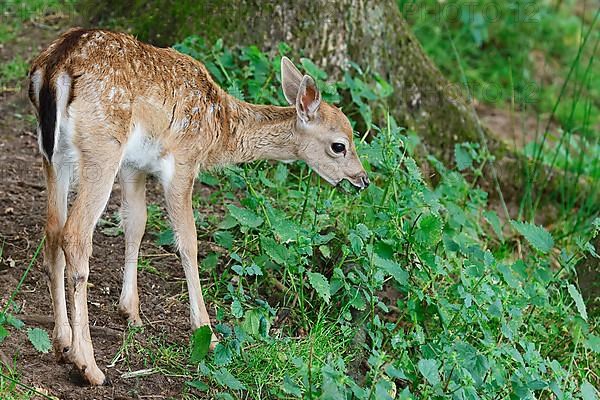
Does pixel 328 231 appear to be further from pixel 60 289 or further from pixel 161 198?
pixel 60 289

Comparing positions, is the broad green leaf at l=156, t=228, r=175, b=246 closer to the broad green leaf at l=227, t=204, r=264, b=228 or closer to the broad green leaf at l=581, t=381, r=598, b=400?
the broad green leaf at l=227, t=204, r=264, b=228

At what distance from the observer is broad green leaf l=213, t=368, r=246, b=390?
13.5 ft

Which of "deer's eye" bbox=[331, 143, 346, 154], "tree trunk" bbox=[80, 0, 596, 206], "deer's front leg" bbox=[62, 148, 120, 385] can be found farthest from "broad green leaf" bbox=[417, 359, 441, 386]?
"tree trunk" bbox=[80, 0, 596, 206]

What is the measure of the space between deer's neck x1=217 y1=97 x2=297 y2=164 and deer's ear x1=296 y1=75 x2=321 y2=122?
75 mm

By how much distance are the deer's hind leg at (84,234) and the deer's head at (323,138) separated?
125cm

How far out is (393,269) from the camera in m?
4.70

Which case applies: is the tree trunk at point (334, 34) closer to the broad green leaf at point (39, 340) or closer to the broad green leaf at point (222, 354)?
the broad green leaf at point (222, 354)

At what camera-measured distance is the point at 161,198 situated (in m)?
5.85

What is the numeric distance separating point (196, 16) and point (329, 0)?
86cm

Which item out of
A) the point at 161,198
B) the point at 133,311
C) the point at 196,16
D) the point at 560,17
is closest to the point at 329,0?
the point at 196,16

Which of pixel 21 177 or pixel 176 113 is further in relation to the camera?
pixel 21 177

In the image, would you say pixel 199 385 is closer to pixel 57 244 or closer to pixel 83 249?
pixel 83 249

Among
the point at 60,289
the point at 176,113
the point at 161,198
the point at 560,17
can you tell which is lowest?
the point at 560,17

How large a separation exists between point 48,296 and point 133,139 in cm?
91
